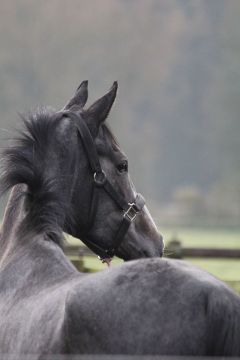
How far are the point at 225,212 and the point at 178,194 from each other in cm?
681

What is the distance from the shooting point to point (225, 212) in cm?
5303

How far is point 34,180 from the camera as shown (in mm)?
4562

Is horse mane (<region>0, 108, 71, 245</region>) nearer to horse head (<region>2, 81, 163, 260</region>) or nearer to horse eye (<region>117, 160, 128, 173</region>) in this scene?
horse head (<region>2, 81, 163, 260</region>)

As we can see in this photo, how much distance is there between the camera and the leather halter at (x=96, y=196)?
500 cm

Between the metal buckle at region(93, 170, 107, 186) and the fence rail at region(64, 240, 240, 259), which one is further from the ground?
the metal buckle at region(93, 170, 107, 186)

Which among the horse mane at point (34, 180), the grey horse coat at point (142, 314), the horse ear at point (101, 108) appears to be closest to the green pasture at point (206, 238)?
the horse ear at point (101, 108)

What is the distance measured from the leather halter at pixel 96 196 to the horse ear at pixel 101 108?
94mm

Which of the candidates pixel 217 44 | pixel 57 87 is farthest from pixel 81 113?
pixel 217 44

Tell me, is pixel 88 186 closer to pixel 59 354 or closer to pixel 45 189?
pixel 45 189

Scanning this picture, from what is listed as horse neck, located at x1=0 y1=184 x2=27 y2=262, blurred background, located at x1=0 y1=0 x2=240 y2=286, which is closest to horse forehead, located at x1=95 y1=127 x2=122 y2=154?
horse neck, located at x1=0 y1=184 x2=27 y2=262

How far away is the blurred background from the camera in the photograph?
53178 millimetres

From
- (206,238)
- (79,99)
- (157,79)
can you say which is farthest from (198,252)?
(157,79)

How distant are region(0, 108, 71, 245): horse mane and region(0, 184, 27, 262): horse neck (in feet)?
0.22

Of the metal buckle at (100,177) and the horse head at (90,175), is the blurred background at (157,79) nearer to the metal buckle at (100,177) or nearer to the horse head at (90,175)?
the horse head at (90,175)
